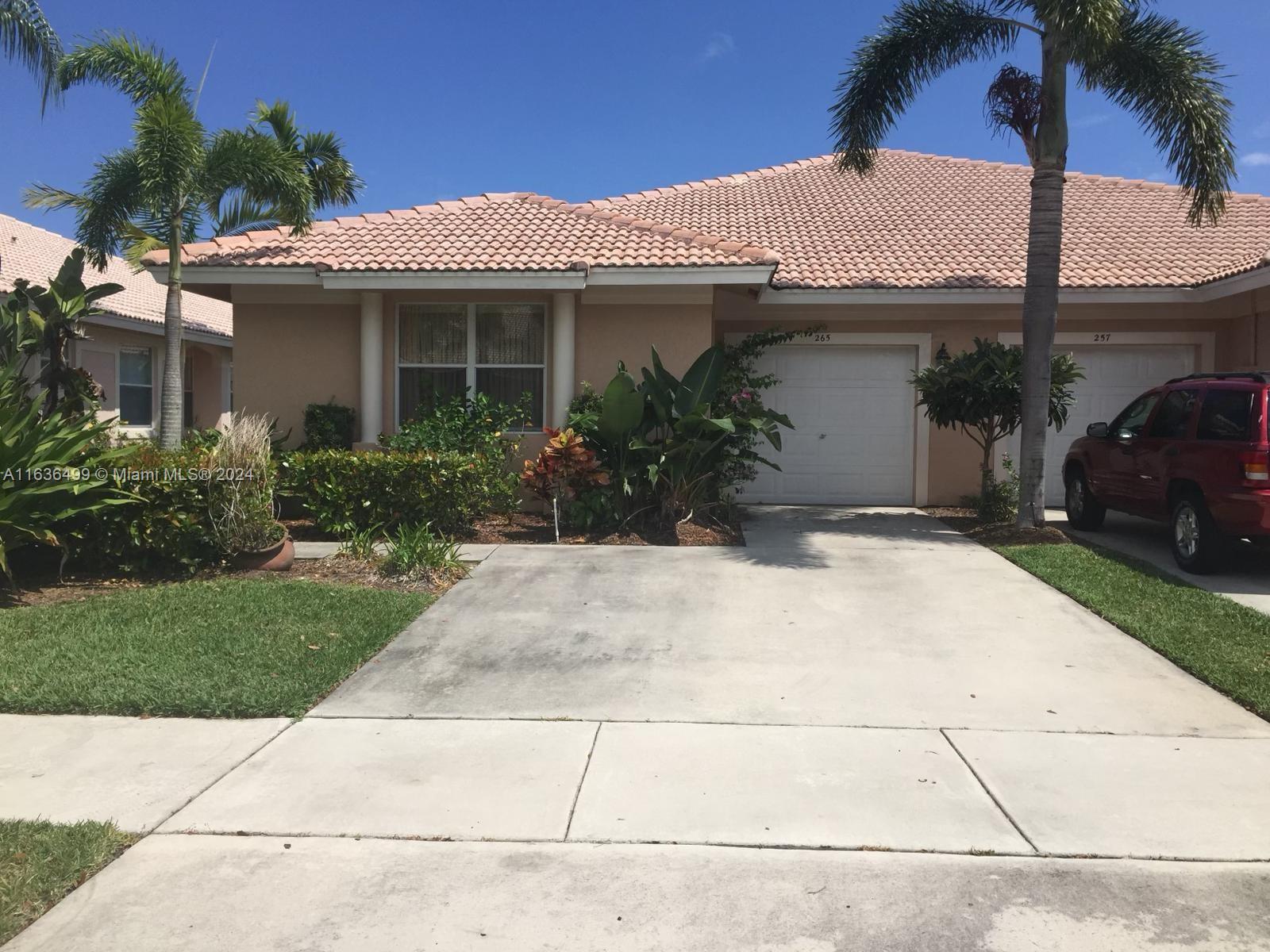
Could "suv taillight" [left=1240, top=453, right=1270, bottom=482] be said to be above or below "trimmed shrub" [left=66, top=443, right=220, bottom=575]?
above

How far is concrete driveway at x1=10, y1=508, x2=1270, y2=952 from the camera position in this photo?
3.35m

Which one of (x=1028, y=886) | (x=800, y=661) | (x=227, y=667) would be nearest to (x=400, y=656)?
(x=227, y=667)

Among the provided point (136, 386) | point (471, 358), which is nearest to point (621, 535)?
point (471, 358)

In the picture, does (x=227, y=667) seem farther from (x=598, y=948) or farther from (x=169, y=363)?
(x=169, y=363)

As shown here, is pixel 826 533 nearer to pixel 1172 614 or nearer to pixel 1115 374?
pixel 1172 614

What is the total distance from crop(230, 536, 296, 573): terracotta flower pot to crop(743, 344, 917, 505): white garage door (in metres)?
7.29

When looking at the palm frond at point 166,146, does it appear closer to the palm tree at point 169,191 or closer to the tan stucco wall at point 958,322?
the palm tree at point 169,191

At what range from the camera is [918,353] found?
1370 cm

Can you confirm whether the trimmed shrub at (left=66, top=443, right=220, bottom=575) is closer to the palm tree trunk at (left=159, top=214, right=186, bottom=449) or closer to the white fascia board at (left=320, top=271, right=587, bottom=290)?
Result: the white fascia board at (left=320, top=271, right=587, bottom=290)

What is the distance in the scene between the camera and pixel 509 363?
1284 cm

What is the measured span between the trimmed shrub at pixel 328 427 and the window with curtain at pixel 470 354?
0.76m

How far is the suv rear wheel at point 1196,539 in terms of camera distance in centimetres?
862

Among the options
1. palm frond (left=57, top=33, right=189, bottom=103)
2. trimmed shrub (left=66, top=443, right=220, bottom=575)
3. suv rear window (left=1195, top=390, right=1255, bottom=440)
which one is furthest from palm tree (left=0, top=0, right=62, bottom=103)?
suv rear window (left=1195, top=390, right=1255, bottom=440)

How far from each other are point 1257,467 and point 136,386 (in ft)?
73.2
